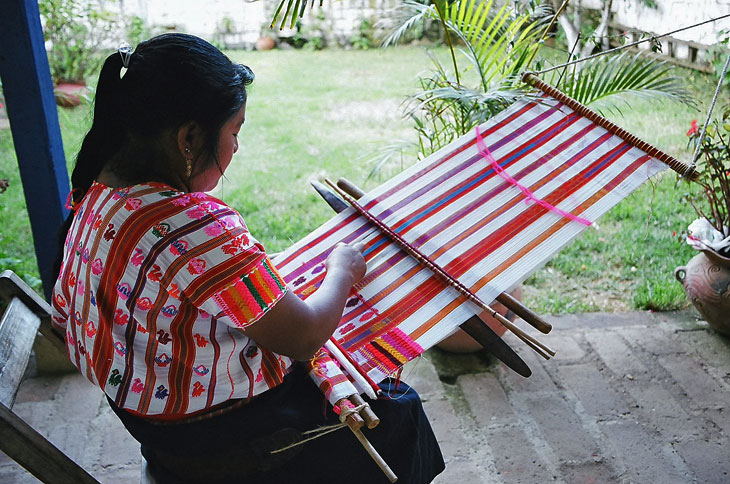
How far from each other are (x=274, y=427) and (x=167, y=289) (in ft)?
1.24

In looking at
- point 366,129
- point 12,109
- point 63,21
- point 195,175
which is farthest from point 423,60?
point 195,175

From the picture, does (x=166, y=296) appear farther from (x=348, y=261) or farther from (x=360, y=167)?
(x=360, y=167)

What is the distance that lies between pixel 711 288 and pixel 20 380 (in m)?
2.64

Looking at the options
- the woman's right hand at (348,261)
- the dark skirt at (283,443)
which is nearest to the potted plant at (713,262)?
the woman's right hand at (348,261)

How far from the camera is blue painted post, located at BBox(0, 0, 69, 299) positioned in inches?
88.4

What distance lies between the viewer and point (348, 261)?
1675mm

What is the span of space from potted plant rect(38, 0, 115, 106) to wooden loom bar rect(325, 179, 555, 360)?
200 inches

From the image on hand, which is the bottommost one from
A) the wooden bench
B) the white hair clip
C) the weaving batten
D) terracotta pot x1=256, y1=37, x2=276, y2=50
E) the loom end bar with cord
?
terracotta pot x1=256, y1=37, x2=276, y2=50

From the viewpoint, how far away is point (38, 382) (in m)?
2.74

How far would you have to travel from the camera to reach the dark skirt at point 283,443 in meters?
1.38

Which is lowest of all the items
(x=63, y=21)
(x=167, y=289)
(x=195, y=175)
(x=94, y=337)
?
(x=63, y=21)

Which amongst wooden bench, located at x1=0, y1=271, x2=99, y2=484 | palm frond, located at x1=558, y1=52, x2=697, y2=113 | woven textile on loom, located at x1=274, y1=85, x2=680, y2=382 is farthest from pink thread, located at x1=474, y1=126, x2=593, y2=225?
wooden bench, located at x1=0, y1=271, x2=99, y2=484

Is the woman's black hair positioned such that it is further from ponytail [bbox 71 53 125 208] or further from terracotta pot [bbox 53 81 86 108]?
terracotta pot [bbox 53 81 86 108]

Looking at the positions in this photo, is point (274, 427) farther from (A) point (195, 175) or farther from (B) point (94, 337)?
(A) point (195, 175)
